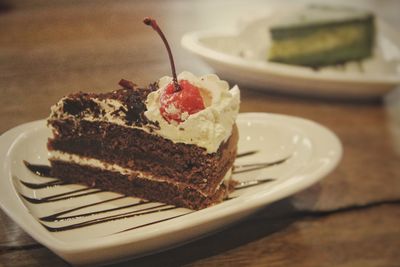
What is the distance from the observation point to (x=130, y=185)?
75 centimetres

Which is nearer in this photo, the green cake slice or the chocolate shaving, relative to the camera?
the chocolate shaving

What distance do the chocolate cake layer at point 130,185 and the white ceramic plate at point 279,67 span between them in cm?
21

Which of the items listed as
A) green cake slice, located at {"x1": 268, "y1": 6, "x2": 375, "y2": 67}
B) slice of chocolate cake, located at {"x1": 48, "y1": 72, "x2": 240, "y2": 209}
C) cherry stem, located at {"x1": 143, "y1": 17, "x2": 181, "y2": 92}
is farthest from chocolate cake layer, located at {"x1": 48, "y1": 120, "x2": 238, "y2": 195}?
green cake slice, located at {"x1": 268, "y1": 6, "x2": 375, "y2": 67}

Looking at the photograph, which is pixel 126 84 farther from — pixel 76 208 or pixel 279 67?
pixel 279 67

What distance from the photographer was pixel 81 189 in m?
0.74

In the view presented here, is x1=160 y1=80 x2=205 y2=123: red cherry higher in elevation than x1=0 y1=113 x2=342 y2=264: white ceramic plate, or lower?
higher

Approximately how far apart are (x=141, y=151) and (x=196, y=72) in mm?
142

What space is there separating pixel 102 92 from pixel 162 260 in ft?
0.81

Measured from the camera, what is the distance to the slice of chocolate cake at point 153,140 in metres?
0.65

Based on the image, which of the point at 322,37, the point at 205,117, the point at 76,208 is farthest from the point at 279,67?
the point at 76,208

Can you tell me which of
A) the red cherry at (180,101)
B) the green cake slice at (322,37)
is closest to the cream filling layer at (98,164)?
the red cherry at (180,101)

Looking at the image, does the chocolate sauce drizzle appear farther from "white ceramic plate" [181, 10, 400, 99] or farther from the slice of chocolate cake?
"white ceramic plate" [181, 10, 400, 99]

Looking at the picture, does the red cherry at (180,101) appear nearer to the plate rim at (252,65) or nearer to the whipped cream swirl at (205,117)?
the whipped cream swirl at (205,117)

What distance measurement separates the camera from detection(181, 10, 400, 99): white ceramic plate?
0.91m
